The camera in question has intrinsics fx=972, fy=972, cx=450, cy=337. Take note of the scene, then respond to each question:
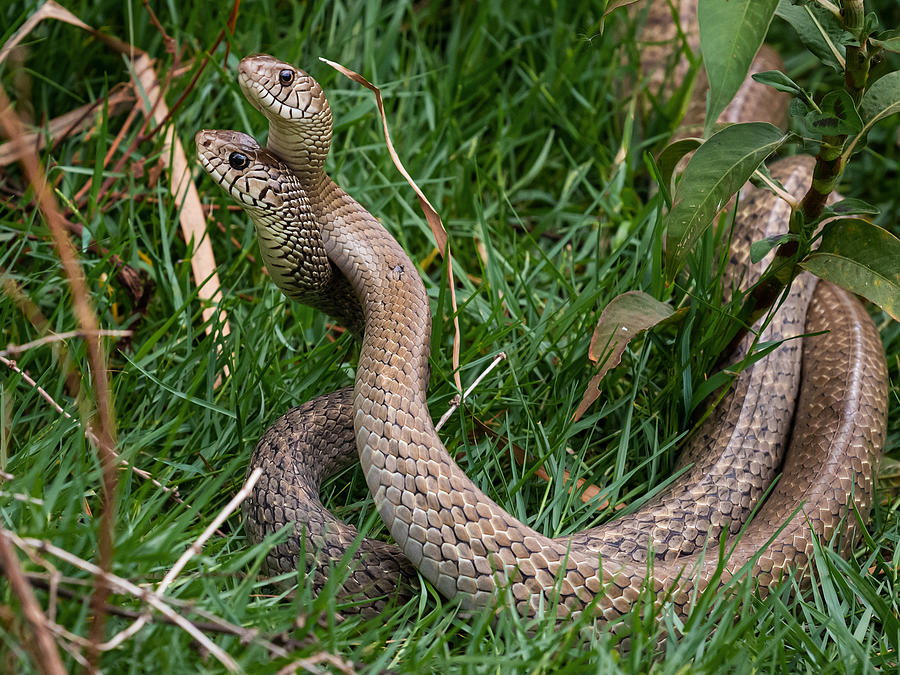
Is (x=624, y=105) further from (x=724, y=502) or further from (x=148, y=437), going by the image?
(x=148, y=437)

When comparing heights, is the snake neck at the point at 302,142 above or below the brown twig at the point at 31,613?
above

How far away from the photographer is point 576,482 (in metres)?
3.66

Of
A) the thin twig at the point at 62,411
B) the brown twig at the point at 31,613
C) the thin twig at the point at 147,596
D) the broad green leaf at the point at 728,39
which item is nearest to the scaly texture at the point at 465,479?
the thin twig at the point at 62,411

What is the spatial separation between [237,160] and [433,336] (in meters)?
0.96

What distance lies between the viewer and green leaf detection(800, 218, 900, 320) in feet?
10.4

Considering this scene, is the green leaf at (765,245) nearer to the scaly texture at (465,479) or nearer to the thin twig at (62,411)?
the scaly texture at (465,479)

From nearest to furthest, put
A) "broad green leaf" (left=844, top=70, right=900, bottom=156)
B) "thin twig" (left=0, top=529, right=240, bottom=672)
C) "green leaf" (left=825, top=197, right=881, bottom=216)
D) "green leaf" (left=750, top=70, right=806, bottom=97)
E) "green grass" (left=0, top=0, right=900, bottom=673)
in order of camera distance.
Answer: "thin twig" (left=0, top=529, right=240, bottom=672)
"green grass" (left=0, top=0, right=900, bottom=673)
"broad green leaf" (left=844, top=70, right=900, bottom=156)
"green leaf" (left=750, top=70, right=806, bottom=97)
"green leaf" (left=825, top=197, right=881, bottom=216)

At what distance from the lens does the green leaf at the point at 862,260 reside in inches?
125

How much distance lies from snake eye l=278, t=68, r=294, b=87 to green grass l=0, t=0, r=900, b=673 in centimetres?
96

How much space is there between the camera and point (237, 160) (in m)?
3.17

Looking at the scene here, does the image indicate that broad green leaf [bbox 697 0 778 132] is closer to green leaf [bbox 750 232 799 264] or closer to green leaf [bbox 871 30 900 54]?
green leaf [bbox 871 30 900 54]

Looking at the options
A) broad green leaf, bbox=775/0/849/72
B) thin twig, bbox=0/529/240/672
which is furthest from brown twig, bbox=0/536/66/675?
broad green leaf, bbox=775/0/849/72

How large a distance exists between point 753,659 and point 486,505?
34.7 inches

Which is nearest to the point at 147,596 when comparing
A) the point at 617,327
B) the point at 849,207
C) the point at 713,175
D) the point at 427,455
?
the point at 427,455
